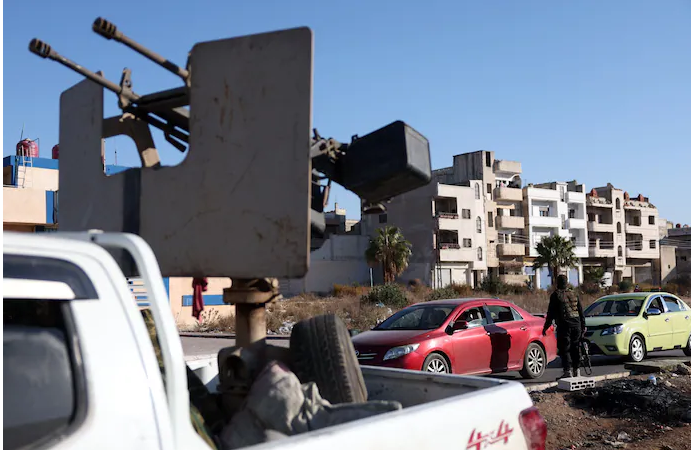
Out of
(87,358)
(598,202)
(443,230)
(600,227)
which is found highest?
(598,202)

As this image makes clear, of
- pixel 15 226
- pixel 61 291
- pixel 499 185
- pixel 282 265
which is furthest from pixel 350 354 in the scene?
pixel 499 185

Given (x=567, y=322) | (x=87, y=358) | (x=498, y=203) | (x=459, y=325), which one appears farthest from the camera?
(x=498, y=203)

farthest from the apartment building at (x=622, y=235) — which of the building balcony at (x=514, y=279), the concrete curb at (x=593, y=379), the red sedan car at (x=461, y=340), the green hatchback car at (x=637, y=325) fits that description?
the concrete curb at (x=593, y=379)

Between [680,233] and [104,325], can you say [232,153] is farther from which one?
[680,233]

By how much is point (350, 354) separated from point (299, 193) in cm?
98

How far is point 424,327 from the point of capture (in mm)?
11992

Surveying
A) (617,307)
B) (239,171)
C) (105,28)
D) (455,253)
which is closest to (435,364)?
(617,307)

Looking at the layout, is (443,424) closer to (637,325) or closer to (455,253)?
(637,325)

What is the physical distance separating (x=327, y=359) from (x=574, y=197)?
8457cm

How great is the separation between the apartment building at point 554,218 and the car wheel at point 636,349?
195 ft

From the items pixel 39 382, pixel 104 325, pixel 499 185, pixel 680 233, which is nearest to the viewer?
pixel 39 382

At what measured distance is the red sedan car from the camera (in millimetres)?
11125

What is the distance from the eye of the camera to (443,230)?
227ft

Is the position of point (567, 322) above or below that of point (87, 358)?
below
